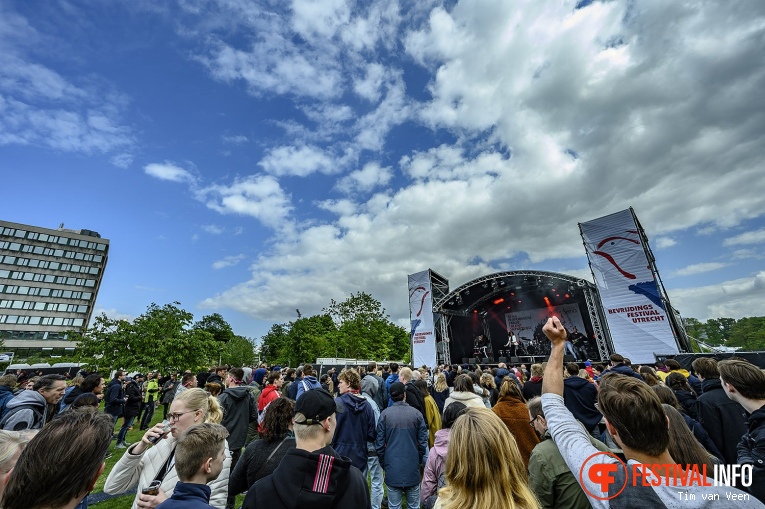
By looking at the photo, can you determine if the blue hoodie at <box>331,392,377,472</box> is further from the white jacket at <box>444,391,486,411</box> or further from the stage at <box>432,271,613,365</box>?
the stage at <box>432,271,613,365</box>

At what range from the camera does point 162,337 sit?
14.5 metres

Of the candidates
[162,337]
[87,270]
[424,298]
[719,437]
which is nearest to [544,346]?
[424,298]

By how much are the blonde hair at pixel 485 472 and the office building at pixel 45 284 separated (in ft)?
255

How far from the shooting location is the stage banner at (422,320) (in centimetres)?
2058

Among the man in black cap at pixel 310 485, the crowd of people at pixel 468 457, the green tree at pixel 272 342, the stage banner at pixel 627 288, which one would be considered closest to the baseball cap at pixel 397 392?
the crowd of people at pixel 468 457

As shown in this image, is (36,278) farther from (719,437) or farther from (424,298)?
(719,437)

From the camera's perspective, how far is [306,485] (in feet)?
5.20

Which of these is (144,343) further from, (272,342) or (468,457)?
(272,342)

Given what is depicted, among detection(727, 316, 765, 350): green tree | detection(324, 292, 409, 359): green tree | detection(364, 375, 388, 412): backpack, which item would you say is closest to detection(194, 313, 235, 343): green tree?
detection(324, 292, 409, 359): green tree

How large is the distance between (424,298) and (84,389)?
59.7ft

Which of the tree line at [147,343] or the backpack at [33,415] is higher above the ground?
the tree line at [147,343]

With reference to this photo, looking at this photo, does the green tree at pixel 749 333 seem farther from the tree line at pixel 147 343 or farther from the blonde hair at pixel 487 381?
the tree line at pixel 147 343

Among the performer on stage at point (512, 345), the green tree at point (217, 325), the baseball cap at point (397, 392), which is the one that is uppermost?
the green tree at point (217, 325)

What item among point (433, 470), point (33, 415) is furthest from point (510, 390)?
point (33, 415)
